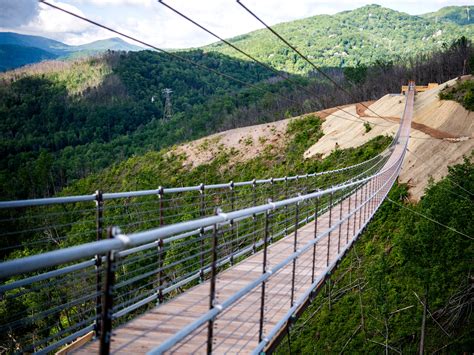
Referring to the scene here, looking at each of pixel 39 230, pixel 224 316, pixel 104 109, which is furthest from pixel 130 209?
pixel 104 109

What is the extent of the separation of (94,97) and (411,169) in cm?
10838

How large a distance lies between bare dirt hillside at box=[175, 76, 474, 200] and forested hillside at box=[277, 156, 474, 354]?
74.2 inches

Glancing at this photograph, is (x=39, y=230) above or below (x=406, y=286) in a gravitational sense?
above

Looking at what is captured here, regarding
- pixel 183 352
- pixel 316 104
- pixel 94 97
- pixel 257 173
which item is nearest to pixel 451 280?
pixel 183 352

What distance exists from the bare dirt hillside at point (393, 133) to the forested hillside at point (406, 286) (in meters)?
1.89

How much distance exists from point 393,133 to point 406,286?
39.4 feet

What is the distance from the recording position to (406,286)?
19391 millimetres

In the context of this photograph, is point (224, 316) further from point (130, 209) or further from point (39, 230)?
point (130, 209)

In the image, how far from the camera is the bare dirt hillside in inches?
885

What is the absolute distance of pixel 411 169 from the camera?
2280 centimetres

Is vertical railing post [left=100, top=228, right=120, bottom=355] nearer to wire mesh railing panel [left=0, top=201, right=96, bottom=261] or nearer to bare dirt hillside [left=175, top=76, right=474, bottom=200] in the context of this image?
wire mesh railing panel [left=0, top=201, right=96, bottom=261]

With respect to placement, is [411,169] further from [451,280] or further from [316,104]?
[316,104]

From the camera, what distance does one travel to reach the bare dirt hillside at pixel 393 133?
22.5 meters

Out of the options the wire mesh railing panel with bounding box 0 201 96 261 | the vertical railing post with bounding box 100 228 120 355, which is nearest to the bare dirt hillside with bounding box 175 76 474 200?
the wire mesh railing panel with bounding box 0 201 96 261
